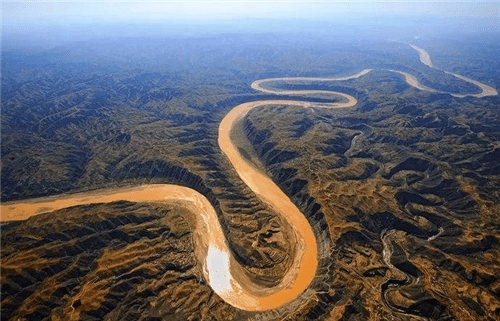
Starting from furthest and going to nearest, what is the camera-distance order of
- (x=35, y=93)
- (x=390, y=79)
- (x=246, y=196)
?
(x=390, y=79) < (x=35, y=93) < (x=246, y=196)

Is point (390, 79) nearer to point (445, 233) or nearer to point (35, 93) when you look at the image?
point (445, 233)

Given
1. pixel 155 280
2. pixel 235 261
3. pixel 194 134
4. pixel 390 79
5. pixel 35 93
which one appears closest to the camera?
pixel 155 280

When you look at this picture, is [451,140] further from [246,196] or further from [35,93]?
[35,93]

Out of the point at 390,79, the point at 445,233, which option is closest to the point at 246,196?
the point at 445,233

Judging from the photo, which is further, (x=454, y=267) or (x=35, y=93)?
(x=35, y=93)

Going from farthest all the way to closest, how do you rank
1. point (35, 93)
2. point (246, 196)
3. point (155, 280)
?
point (35, 93) < point (246, 196) < point (155, 280)

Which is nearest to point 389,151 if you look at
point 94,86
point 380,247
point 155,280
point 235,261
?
point 380,247
